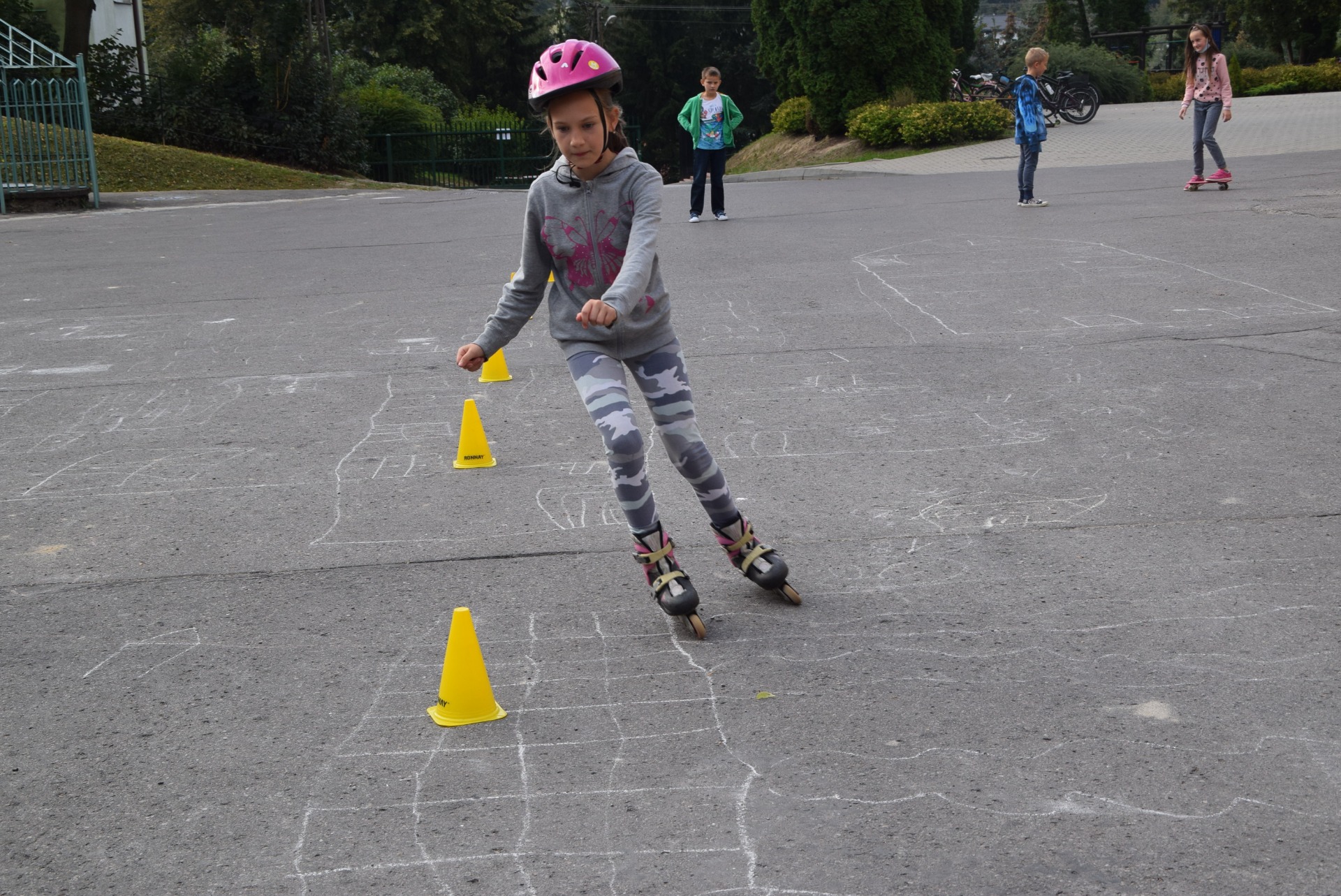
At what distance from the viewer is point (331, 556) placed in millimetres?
4863

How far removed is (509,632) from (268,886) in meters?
1.42

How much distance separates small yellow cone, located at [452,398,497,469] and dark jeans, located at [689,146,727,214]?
367 inches

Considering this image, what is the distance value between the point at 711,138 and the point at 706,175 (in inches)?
16.1

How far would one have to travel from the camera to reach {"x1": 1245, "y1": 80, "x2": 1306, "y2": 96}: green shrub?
35094 mm

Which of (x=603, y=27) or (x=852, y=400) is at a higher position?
(x=603, y=27)

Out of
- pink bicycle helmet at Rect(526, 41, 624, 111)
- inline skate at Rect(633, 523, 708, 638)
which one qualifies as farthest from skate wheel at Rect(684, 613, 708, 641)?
pink bicycle helmet at Rect(526, 41, 624, 111)

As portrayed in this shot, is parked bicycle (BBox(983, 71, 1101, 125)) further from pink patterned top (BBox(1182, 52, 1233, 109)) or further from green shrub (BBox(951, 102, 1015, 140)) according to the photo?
pink patterned top (BBox(1182, 52, 1233, 109))

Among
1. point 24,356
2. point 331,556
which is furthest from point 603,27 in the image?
point 331,556

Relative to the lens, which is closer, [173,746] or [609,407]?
[173,746]

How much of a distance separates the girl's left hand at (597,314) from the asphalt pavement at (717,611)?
0.99m

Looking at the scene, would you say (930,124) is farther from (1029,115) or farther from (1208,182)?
(1029,115)

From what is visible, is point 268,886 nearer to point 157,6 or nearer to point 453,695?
point 453,695

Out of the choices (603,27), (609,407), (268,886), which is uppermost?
(603,27)

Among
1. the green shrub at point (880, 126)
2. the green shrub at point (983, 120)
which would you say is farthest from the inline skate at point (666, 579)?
the green shrub at point (983, 120)
